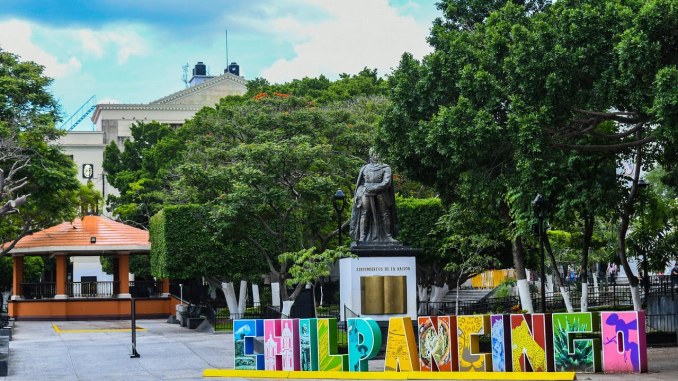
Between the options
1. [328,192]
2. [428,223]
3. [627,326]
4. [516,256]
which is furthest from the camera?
[428,223]

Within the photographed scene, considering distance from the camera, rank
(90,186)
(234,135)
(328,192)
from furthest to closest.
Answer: (90,186) < (234,135) < (328,192)

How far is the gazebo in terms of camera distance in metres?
51.2

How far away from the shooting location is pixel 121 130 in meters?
94.1

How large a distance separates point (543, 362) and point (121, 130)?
77.0 meters

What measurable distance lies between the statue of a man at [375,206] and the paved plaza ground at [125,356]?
411 cm

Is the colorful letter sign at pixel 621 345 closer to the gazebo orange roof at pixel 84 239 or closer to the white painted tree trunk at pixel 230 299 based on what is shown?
the white painted tree trunk at pixel 230 299

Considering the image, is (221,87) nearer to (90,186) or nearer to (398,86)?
(90,186)

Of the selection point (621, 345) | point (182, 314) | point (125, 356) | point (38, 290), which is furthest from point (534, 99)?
point (38, 290)

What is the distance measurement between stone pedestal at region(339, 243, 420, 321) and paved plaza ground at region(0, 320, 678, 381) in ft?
7.27

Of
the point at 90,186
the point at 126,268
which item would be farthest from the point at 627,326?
the point at 90,186

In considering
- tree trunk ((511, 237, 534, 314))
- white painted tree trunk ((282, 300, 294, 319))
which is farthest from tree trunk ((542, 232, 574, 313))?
white painted tree trunk ((282, 300, 294, 319))

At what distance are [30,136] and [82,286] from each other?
501 inches

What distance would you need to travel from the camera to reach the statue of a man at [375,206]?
2848 centimetres

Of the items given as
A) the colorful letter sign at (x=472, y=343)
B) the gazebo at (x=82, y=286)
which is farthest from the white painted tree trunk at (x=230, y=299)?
the colorful letter sign at (x=472, y=343)
